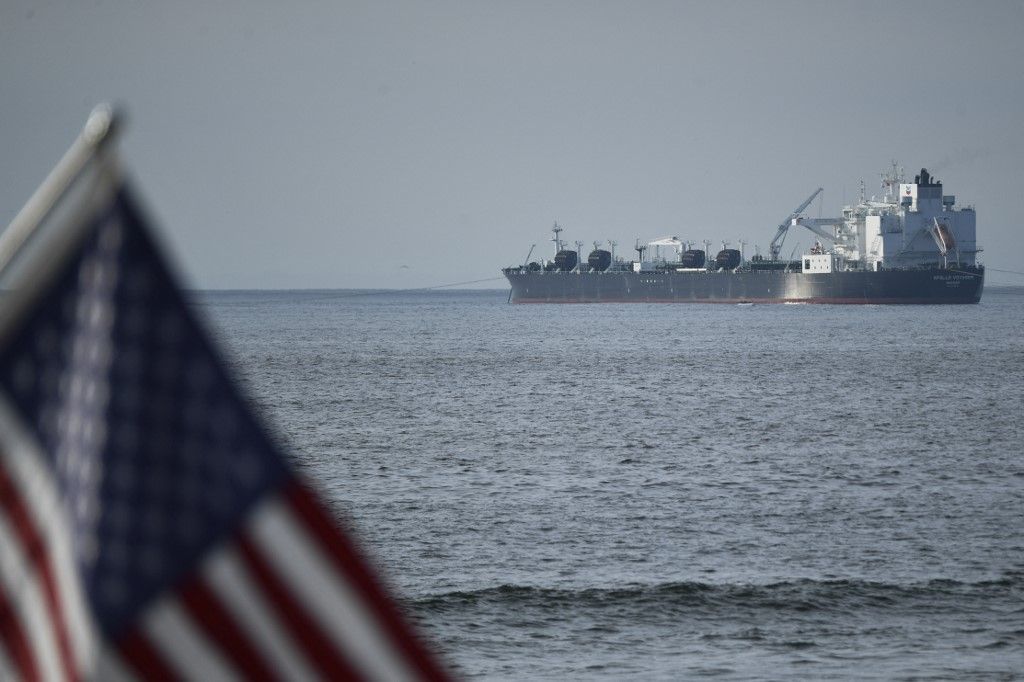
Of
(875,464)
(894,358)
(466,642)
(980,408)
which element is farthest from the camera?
(894,358)

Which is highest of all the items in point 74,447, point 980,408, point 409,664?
point 74,447

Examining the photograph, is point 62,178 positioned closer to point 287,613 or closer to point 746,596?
point 287,613

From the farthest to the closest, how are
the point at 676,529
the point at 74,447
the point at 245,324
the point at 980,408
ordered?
the point at 245,324, the point at 980,408, the point at 676,529, the point at 74,447

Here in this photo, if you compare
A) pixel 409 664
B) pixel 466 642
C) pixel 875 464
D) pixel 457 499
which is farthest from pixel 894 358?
pixel 409 664

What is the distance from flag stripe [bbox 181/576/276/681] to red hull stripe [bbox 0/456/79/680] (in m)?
0.21

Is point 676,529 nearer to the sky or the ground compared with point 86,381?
nearer to the ground

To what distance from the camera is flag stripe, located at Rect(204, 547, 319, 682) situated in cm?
267

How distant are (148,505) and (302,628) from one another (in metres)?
0.37

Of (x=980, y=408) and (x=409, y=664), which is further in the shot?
(x=980, y=408)

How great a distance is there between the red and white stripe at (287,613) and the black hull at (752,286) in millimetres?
132131

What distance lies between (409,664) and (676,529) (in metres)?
21.1

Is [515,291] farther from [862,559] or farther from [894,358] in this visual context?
[862,559]

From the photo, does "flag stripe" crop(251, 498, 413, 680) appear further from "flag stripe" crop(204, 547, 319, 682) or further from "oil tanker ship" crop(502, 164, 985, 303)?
"oil tanker ship" crop(502, 164, 985, 303)

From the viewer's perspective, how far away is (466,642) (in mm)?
16500
